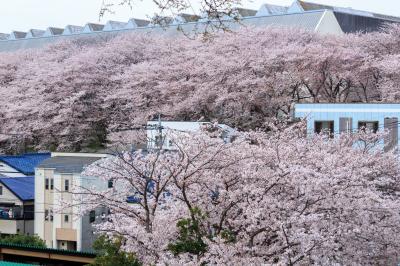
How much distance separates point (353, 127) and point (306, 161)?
941 centimetres

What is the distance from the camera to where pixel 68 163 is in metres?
27.7

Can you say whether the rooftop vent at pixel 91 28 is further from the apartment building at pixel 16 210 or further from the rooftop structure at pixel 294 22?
the apartment building at pixel 16 210

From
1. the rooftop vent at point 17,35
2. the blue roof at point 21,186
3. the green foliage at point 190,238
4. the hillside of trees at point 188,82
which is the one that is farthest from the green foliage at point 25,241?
the rooftop vent at point 17,35

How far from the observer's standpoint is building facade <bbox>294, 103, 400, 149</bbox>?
2289 cm

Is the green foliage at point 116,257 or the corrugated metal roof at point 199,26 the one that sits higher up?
the corrugated metal roof at point 199,26

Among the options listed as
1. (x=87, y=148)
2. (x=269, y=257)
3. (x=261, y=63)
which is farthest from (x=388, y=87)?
(x=269, y=257)

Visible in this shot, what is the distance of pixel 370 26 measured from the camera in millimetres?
45875

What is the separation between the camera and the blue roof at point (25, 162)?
30.8 m

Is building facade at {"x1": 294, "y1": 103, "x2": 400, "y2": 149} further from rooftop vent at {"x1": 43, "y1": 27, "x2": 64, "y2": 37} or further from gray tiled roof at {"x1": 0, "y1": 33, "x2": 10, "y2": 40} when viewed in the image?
gray tiled roof at {"x1": 0, "y1": 33, "x2": 10, "y2": 40}

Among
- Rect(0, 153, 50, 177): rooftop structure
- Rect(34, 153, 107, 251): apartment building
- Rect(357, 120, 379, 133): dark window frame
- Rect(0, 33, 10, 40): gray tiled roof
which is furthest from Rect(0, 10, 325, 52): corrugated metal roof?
Rect(357, 120, 379, 133): dark window frame

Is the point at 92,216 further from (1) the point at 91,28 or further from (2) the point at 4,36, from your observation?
(2) the point at 4,36

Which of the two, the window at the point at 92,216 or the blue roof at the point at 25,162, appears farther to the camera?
the blue roof at the point at 25,162

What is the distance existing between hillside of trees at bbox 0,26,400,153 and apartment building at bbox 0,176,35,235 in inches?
285

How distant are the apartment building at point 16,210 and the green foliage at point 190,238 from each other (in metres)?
17.6
